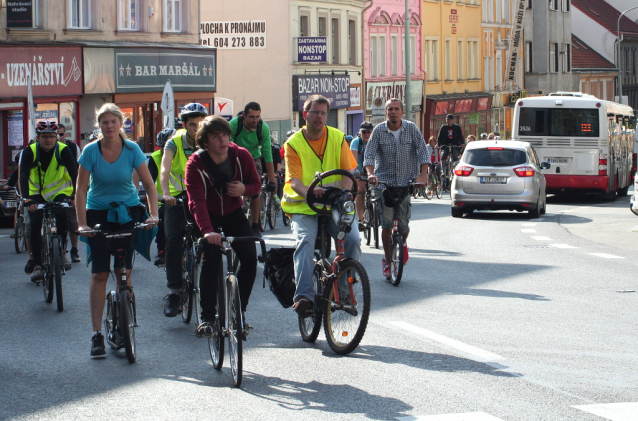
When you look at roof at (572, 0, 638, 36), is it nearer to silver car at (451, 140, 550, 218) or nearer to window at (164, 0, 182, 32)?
window at (164, 0, 182, 32)

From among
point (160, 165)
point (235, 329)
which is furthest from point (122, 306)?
point (160, 165)

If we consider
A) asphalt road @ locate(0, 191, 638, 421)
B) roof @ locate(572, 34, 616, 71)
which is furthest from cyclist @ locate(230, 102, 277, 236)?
roof @ locate(572, 34, 616, 71)

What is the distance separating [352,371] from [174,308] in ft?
8.29

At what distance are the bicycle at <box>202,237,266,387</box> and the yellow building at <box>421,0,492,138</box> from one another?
48.6m

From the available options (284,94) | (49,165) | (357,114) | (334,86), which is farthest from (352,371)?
(357,114)

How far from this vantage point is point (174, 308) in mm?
9492

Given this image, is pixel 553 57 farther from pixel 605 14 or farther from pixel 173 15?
pixel 173 15

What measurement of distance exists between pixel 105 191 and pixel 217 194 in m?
0.99

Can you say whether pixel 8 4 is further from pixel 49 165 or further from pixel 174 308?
pixel 174 308

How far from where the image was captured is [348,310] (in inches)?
305

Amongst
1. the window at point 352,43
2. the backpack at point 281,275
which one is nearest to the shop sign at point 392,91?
the window at point 352,43

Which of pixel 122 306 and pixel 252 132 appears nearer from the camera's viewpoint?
pixel 122 306

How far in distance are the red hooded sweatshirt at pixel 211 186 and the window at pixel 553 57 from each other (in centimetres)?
7004

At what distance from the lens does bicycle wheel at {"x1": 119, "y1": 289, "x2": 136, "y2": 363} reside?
25.0 ft
